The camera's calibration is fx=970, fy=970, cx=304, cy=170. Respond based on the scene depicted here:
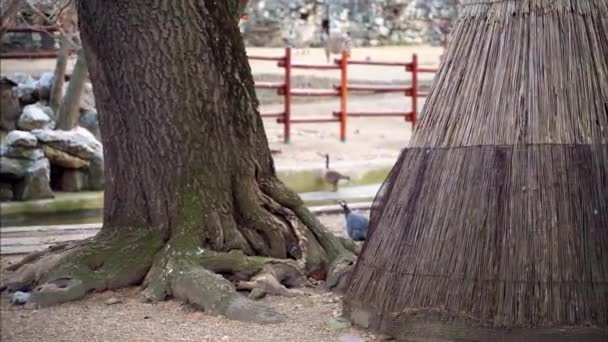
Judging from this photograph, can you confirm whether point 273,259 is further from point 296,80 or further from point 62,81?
point 296,80

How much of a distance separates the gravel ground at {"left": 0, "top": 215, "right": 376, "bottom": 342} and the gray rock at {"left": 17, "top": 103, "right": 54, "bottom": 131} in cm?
654

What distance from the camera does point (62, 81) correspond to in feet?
40.6

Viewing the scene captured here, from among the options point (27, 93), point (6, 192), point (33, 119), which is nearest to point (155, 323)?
point (6, 192)

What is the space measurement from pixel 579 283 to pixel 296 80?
668 inches

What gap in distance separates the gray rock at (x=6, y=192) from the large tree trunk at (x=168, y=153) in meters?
5.02

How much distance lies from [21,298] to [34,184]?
522 cm

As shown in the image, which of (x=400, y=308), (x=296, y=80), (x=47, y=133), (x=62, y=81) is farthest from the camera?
(x=296, y=80)

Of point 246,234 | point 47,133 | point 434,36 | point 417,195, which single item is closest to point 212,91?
point 246,234

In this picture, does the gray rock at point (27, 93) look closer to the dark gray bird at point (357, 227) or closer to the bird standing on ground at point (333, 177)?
the bird standing on ground at point (333, 177)

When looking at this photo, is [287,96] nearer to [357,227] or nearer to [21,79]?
[21,79]

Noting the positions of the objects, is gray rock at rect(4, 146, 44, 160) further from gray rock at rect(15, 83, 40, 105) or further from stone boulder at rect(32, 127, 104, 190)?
gray rock at rect(15, 83, 40, 105)

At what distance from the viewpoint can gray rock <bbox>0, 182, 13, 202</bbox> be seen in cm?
994

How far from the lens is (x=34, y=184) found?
9.88 metres

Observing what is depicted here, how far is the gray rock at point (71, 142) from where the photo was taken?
34.6ft
